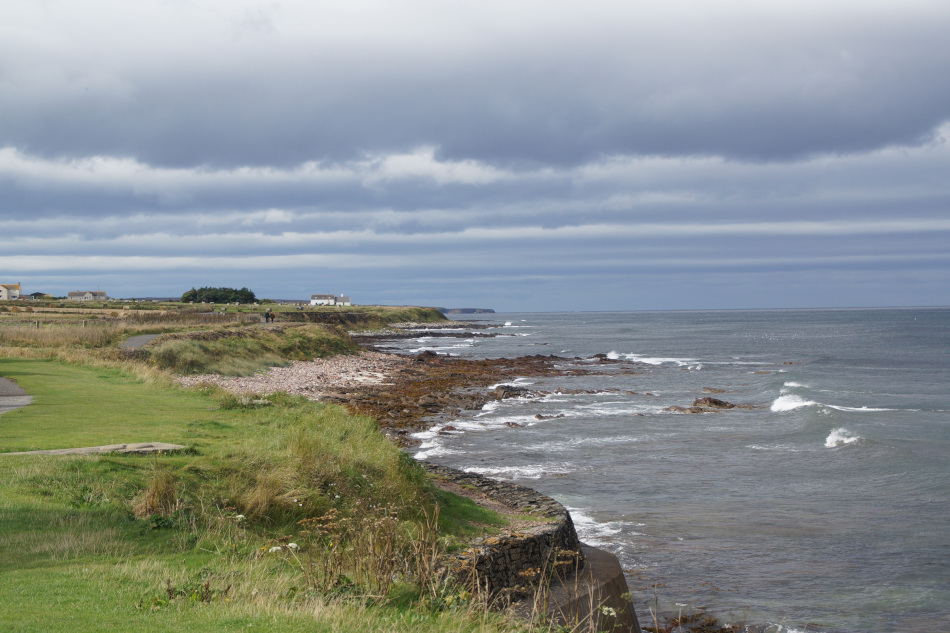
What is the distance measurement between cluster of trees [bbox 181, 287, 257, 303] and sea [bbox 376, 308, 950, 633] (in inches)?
4091

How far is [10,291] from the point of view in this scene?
439 ft

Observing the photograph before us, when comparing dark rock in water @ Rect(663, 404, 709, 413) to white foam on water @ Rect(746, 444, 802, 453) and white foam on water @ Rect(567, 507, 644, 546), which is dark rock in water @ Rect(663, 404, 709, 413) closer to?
white foam on water @ Rect(746, 444, 802, 453)

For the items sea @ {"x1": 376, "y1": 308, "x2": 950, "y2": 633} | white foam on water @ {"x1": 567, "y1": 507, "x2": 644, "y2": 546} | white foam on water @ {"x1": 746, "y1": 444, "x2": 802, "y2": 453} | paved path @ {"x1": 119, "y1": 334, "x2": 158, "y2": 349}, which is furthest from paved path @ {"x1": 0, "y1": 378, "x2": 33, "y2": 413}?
white foam on water @ {"x1": 746, "y1": 444, "x2": 802, "y2": 453}

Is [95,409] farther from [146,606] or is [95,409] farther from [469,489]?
[146,606]

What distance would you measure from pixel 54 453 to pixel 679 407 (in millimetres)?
27330

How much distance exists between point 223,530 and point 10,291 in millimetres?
150349

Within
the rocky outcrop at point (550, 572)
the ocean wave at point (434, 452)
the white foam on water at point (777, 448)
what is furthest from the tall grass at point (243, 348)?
the rocky outcrop at point (550, 572)

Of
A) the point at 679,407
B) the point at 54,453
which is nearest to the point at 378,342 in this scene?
the point at 679,407

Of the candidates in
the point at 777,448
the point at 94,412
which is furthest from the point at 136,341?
the point at 777,448

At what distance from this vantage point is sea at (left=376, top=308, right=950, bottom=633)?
1184cm

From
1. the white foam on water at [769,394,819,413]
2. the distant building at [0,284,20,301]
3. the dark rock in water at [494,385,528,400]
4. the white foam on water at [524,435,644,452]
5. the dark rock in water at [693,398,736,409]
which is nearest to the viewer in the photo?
the white foam on water at [524,435,644,452]

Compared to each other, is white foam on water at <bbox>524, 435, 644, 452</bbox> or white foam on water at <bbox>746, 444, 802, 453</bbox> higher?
white foam on water at <bbox>524, 435, 644, 452</bbox>

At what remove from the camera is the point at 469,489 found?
48.3ft

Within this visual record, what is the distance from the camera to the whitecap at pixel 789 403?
32.5 meters
